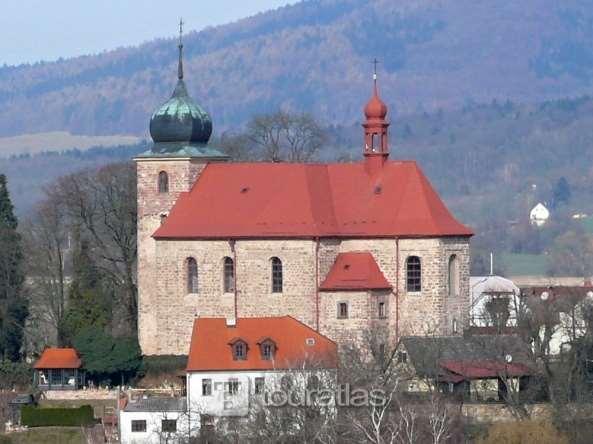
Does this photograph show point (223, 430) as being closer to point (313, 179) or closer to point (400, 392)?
point (400, 392)

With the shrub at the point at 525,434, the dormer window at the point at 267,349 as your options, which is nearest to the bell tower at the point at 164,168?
the dormer window at the point at 267,349

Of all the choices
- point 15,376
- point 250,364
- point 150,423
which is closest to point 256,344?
point 250,364

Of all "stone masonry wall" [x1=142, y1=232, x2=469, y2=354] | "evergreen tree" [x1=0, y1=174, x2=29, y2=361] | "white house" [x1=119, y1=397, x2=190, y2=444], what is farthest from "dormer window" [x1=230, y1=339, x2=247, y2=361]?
"evergreen tree" [x1=0, y1=174, x2=29, y2=361]

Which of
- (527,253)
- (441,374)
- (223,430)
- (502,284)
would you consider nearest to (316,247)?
(441,374)

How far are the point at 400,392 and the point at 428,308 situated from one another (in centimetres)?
1095

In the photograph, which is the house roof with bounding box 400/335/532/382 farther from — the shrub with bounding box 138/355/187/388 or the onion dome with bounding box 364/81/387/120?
the onion dome with bounding box 364/81/387/120

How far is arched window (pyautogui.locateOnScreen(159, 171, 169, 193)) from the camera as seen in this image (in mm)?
76062

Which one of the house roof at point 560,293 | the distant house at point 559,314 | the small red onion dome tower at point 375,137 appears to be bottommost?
the distant house at point 559,314

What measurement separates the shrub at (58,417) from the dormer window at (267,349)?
475 centimetres

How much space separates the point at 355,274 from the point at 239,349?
22.5 ft

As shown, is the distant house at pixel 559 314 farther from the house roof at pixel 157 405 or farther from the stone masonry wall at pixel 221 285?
the house roof at pixel 157 405

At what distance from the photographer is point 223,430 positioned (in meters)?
60.8

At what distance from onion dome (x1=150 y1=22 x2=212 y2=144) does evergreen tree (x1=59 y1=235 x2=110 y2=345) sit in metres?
5.05

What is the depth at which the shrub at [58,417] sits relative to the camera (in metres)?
66.2
